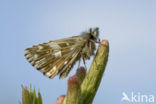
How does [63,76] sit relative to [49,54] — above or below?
below

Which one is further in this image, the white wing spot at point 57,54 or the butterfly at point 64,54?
the white wing spot at point 57,54

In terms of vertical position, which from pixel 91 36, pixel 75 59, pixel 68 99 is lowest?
pixel 68 99

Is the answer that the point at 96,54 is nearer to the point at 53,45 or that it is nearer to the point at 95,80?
the point at 95,80

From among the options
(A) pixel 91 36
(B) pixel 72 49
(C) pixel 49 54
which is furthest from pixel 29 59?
(A) pixel 91 36

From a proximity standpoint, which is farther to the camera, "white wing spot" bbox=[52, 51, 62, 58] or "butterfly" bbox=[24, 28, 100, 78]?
"white wing spot" bbox=[52, 51, 62, 58]
